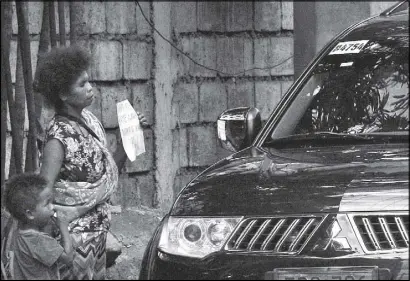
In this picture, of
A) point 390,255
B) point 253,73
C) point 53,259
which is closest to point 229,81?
point 253,73

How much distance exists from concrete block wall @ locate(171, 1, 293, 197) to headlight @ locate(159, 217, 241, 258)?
12.8 ft

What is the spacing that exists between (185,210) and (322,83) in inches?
55.5

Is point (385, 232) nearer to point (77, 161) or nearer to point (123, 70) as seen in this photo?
point (77, 161)

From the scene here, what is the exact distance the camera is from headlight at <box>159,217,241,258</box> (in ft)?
15.9

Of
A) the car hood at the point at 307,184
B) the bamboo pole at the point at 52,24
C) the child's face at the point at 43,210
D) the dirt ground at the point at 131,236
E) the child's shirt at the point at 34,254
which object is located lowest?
the dirt ground at the point at 131,236

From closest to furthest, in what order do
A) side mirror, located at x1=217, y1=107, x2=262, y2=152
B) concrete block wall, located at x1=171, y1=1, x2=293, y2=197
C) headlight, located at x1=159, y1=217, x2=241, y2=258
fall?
headlight, located at x1=159, y1=217, x2=241, y2=258
side mirror, located at x1=217, y1=107, x2=262, y2=152
concrete block wall, located at x1=171, y1=1, x2=293, y2=197

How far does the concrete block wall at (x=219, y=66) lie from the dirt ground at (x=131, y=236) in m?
0.57

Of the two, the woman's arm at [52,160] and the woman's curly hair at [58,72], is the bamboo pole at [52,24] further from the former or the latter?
the woman's arm at [52,160]

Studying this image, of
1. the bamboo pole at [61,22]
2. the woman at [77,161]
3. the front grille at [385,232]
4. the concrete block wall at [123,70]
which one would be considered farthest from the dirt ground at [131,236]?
the front grille at [385,232]

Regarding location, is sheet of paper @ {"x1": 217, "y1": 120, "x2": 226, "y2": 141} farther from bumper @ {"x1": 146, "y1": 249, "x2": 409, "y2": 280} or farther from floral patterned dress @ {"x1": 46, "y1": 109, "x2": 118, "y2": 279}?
bumper @ {"x1": 146, "y1": 249, "x2": 409, "y2": 280}

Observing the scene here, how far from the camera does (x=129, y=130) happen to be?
5.90m

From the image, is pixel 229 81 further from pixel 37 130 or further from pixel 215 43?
pixel 37 130

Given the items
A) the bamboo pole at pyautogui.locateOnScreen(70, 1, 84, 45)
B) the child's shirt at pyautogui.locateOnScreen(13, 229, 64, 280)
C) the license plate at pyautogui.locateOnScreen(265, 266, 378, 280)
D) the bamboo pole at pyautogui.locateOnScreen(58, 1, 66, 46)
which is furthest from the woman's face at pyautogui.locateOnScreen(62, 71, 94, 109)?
the bamboo pole at pyautogui.locateOnScreen(70, 1, 84, 45)

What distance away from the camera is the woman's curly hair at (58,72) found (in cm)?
553
